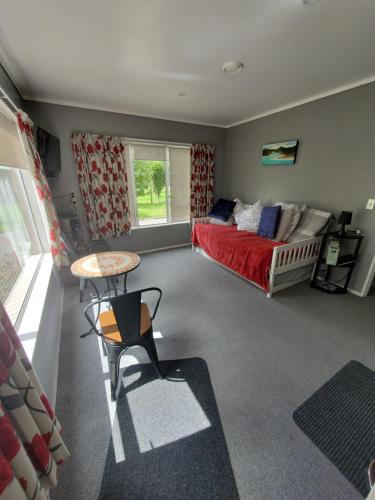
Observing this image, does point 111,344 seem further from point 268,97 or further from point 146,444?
point 268,97

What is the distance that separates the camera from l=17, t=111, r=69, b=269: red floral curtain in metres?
1.88

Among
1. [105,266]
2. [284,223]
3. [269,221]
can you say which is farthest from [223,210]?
[105,266]

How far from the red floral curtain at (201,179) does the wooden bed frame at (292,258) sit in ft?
6.61

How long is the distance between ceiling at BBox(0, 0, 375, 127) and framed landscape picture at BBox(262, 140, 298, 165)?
0.58 metres

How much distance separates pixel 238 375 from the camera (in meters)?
1.53

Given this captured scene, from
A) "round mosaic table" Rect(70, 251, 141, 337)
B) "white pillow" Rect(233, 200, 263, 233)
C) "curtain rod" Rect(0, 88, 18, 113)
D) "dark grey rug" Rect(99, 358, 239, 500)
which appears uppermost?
"curtain rod" Rect(0, 88, 18, 113)

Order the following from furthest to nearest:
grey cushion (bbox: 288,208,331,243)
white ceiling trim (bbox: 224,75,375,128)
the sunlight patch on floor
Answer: grey cushion (bbox: 288,208,331,243) < white ceiling trim (bbox: 224,75,375,128) < the sunlight patch on floor

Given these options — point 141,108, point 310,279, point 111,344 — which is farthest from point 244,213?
point 111,344

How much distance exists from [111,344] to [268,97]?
Result: 3.30 meters

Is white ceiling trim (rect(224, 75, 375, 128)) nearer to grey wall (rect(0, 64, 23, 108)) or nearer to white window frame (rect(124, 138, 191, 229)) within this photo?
white window frame (rect(124, 138, 191, 229))

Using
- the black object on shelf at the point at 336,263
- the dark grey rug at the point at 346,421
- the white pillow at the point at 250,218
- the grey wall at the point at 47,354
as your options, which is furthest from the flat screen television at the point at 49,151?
the black object on shelf at the point at 336,263

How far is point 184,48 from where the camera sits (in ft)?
5.29

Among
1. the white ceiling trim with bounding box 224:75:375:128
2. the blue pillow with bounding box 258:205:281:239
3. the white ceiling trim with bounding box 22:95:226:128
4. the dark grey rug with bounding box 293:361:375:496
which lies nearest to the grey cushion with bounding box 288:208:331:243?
the blue pillow with bounding box 258:205:281:239

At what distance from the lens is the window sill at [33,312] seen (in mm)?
1211
